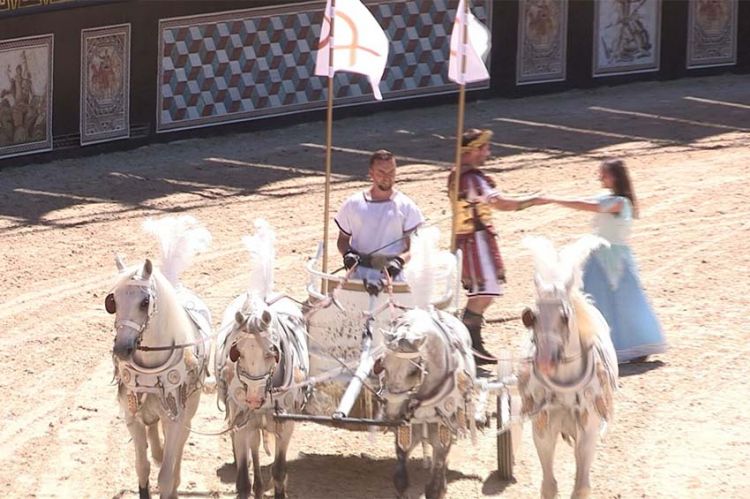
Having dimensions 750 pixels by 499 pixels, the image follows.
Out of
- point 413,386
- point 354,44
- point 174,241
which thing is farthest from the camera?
point 354,44

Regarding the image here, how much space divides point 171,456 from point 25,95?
342 inches

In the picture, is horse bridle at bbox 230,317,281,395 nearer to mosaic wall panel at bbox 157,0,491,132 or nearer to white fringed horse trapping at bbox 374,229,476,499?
white fringed horse trapping at bbox 374,229,476,499

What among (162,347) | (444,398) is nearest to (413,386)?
(444,398)

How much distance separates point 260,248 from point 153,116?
30.7ft

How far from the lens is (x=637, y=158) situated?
1867cm

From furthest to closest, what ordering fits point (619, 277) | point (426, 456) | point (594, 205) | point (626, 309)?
point (626, 309) < point (619, 277) < point (594, 205) < point (426, 456)

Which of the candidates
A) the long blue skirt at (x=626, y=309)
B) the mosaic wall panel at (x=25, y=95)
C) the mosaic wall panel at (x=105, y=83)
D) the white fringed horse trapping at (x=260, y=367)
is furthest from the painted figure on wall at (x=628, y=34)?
the white fringed horse trapping at (x=260, y=367)

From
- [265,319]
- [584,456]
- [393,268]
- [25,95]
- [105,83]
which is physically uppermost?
[105,83]

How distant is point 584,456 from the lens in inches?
370

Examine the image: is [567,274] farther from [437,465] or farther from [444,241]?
[444,241]

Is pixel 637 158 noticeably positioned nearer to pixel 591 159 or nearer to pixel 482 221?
pixel 591 159

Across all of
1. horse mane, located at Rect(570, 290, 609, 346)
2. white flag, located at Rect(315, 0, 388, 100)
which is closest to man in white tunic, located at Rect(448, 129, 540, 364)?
white flag, located at Rect(315, 0, 388, 100)

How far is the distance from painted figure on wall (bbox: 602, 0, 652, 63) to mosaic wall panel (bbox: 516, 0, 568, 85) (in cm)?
Result: 77

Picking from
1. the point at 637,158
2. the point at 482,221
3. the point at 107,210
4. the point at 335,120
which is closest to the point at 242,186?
the point at 107,210
